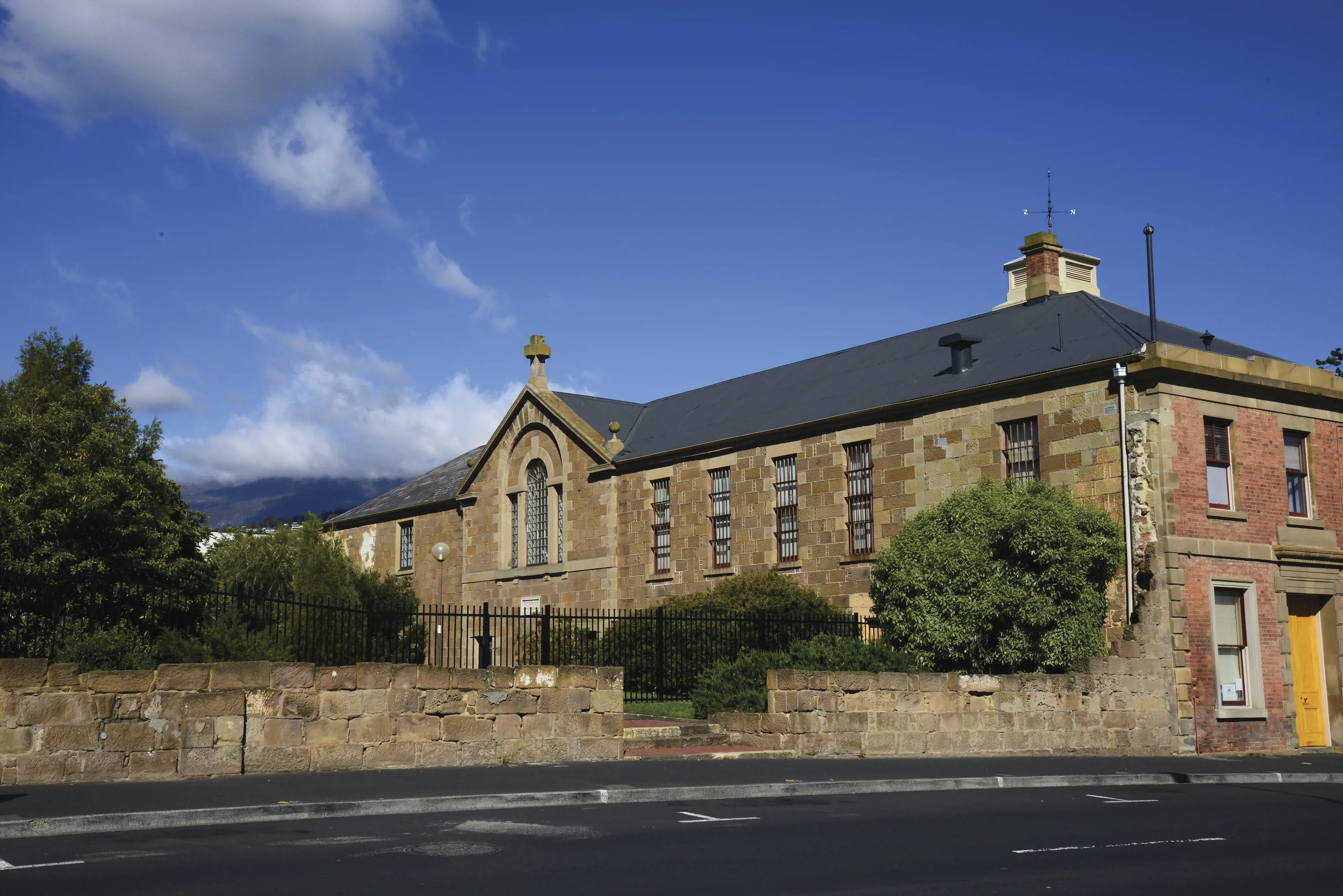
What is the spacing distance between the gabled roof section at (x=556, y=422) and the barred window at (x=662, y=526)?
1896mm

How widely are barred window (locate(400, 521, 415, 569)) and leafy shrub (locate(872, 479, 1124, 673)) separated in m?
24.5

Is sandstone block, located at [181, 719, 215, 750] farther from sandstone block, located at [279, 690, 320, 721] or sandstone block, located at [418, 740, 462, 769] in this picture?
sandstone block, located at [418, 740, 462, 769]

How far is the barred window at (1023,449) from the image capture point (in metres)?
25.8

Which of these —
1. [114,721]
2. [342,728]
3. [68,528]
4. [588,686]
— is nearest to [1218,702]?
[588,686]

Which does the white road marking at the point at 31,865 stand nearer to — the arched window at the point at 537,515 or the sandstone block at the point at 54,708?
the sandstone block at the point at 54,708

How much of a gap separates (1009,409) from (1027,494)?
9.44ft

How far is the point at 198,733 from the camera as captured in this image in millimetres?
15234

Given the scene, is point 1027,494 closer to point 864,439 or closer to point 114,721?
point 864,439

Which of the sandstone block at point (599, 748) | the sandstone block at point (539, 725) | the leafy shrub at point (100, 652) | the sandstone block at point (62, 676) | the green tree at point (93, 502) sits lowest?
the sandstone block at point (599, 748)

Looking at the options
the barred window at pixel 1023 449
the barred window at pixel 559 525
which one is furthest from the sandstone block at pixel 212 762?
the barred window at pixel 559 525

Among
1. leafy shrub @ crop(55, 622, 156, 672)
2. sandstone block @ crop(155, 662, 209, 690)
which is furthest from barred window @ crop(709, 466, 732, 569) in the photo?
sandstone block @ crop(155, 662, 209, 690)

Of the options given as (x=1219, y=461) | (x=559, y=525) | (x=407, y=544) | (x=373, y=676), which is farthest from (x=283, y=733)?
(x=407, y=544)

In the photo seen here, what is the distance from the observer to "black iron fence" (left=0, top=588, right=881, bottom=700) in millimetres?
17781

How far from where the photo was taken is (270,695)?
1584cm
